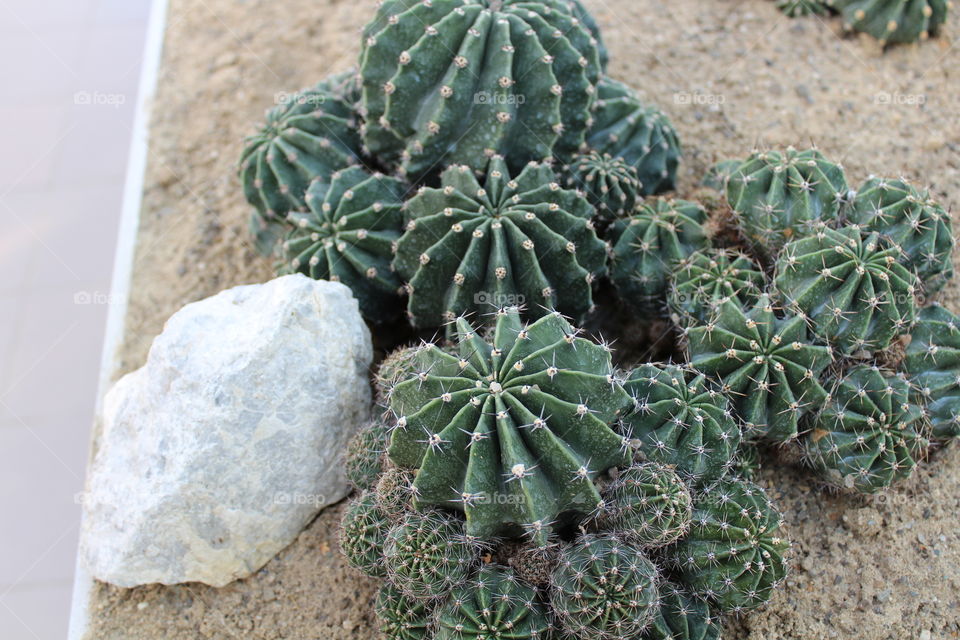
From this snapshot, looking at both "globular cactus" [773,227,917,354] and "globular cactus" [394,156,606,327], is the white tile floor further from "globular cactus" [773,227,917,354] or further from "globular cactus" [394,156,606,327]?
"globular cactus" [773,227,917,354]

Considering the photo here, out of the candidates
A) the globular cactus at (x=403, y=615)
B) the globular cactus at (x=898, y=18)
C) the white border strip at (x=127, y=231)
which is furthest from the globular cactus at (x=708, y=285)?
the white border strip at (x=127, y=231)

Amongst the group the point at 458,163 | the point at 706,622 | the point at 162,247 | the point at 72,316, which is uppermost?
the point at 458,163

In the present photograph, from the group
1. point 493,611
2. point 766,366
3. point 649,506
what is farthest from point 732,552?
point 493,611

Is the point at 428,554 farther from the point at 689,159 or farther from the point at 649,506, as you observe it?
the point at 689,159

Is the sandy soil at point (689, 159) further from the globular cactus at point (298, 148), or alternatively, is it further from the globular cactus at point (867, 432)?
the globular cactus at point (298, 148)

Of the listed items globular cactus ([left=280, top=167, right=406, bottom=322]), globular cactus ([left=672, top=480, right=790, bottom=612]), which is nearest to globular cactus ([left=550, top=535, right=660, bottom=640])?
globular cactus ([left=672, top=480, right=790, bottom=612])

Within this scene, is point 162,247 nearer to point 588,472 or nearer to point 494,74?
point 494,74

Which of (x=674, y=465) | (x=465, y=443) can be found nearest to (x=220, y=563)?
(x=465, y=443)
